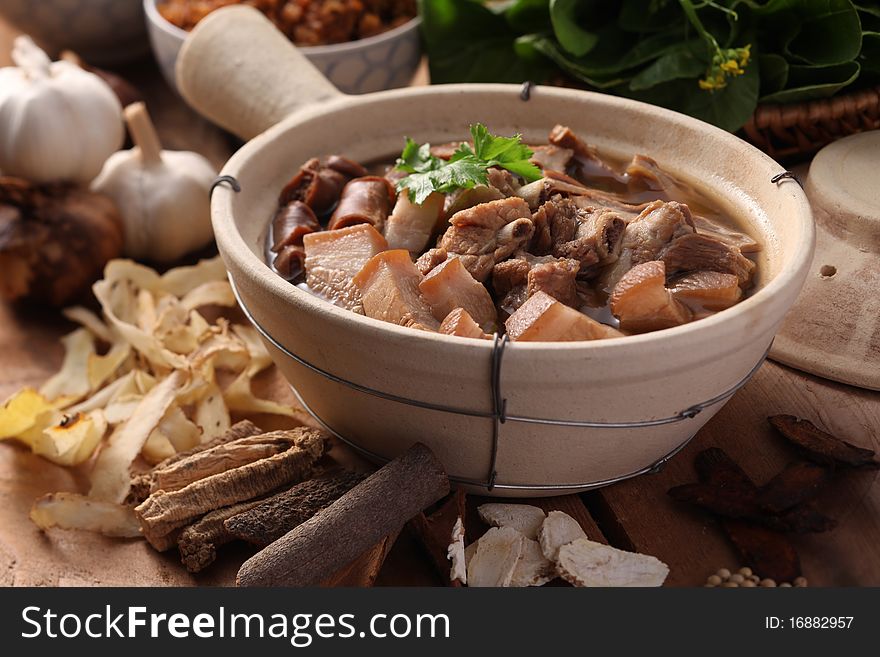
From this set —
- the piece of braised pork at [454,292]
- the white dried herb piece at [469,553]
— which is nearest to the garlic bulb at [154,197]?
the piece of braised pork at [454,292]

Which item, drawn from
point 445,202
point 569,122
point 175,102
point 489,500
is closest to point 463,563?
point 489,500

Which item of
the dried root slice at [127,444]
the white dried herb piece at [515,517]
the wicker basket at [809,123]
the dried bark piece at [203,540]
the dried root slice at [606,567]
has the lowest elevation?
the dried root slice at [127,444]

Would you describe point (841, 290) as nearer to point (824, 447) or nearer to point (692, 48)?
point (824, 447)

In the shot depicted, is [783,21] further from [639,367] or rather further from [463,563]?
[463,563]

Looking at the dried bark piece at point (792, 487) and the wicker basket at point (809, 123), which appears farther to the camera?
the wicker basket at point (809, 123)

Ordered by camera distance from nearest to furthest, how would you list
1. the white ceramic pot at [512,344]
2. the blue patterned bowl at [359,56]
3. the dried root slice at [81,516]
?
the white ceramic pot at [512,344], the dried root slice at [81,516], the blue patterned bowl at [359,56]

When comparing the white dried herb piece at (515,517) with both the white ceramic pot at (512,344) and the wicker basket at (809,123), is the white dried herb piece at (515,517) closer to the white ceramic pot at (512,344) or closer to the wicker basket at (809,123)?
the white ceramic pot at (512,344)
